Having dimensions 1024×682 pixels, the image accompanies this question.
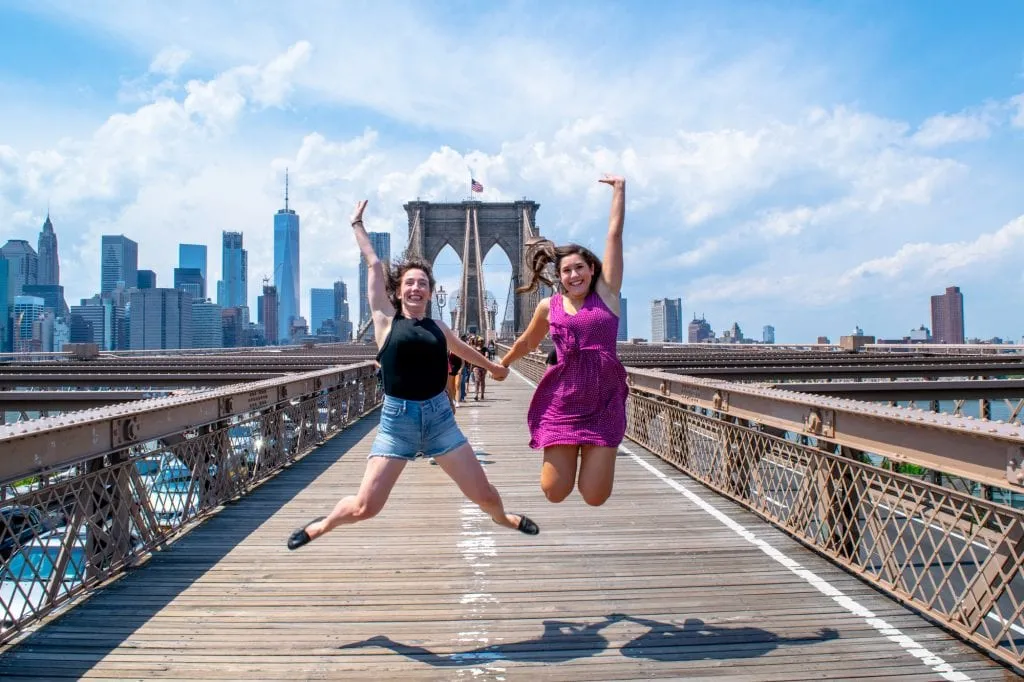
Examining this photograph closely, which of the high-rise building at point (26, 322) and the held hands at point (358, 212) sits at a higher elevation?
the high-rise building at point (26, 322)

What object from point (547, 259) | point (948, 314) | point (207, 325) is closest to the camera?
point (547, 259)

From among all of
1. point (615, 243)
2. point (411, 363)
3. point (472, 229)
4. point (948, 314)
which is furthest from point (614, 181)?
point (948, 314)

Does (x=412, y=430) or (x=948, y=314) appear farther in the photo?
(x=948, y=314)

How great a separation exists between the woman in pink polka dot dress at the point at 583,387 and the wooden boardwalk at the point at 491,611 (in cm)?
70

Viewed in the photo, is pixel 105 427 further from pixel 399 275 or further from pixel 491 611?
pixel 491 611

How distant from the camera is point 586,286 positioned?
3.79m

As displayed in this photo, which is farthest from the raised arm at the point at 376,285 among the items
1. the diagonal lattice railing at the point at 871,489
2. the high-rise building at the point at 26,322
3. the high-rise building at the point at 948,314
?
the high-rise building at the point at 26,322

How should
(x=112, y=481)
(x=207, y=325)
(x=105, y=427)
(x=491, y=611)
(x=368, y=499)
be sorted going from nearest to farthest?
(x=368, y=499)
(x=491, y=611)
(x=105, y=427)
(x=112, y=481)
(x=207, y=325)

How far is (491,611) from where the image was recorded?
148 inches

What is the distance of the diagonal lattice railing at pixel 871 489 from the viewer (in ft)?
10.4

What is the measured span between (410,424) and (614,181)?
1.69 meters

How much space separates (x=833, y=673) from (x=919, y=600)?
3.28ft

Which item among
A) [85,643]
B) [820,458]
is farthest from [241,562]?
[820,458]

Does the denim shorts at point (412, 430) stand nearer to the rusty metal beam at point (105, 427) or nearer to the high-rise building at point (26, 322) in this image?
the rusty metal beam at point (105, 427)
